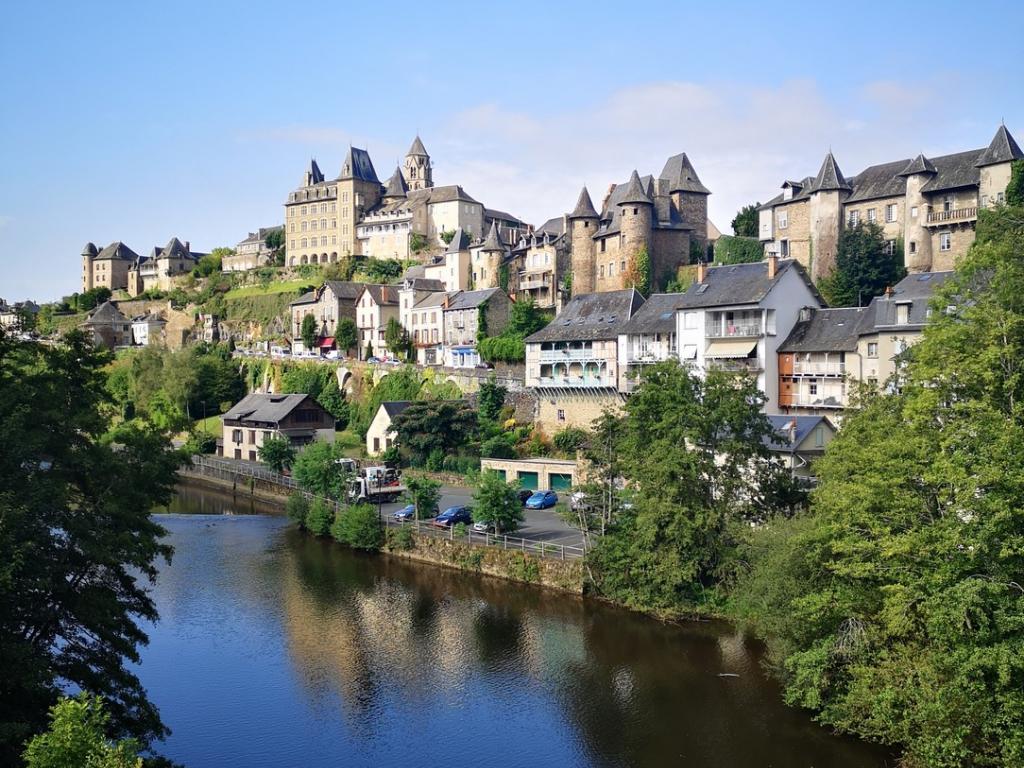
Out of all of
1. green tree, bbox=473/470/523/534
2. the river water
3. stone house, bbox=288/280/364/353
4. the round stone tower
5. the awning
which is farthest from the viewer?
stone house, bbox=288/280/364/353

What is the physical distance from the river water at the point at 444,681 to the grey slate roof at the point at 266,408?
25.3 metres

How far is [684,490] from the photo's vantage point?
28.2 m

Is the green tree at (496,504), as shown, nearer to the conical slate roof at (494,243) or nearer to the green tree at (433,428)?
the green tree at (433,428)

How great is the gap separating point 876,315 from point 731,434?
12983mm

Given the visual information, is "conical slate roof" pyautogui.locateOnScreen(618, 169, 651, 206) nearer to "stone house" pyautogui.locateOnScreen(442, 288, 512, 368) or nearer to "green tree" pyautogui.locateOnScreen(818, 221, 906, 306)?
"stone house" pyautogui.locateOnScreen(442, 288, 512, 368)

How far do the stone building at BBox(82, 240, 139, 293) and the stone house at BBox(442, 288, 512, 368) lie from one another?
71.6 metres

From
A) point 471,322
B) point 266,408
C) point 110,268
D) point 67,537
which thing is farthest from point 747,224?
point 110,268

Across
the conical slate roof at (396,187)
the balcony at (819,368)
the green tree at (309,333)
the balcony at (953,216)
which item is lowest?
the balcony at (819,368)

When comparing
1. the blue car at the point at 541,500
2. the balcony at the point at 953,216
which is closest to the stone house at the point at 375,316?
the blue car at the point at 541,500

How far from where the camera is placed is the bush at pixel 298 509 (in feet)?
141

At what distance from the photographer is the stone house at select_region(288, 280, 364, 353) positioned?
77.6 meters

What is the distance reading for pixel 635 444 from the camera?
2936 cm

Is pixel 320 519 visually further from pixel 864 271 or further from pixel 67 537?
pixel 864 271

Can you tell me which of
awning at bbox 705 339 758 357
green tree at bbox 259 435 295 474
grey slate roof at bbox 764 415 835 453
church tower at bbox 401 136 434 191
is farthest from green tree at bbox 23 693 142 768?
church tower at bbox 401 136 434 191
